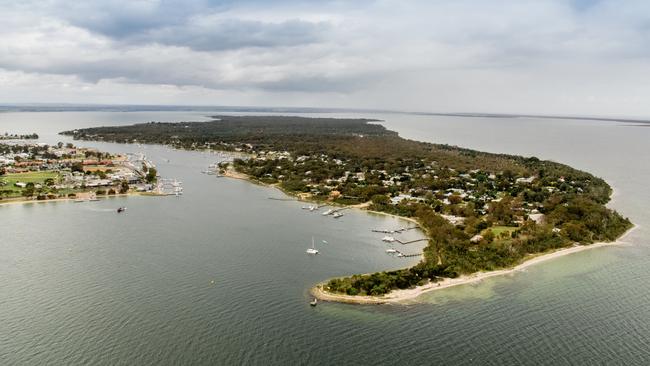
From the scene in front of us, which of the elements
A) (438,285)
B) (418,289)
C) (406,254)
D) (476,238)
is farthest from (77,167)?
(438,285)

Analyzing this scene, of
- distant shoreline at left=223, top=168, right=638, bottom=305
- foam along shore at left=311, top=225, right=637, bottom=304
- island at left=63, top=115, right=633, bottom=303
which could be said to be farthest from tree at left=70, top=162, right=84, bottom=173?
foam along shore at left=311, top=225, right=637, bottom=304

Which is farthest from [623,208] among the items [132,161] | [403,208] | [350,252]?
[132,161]

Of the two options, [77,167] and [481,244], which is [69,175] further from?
[481,244]

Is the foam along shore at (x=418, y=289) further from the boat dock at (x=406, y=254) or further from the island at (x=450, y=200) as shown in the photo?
the boat dock at (x=406, y=254)

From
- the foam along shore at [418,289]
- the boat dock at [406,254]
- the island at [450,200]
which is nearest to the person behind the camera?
the foam along shore at [418,289]

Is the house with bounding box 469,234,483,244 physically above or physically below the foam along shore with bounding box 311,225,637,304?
above

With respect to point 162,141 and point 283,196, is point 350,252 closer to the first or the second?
point 283,196

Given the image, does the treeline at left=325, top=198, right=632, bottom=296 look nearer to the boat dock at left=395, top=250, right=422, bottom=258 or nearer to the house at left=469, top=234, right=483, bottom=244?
the house at left=469, top=234, right=483, bottom=244

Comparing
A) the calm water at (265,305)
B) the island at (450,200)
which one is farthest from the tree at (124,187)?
the island at (450,200)
